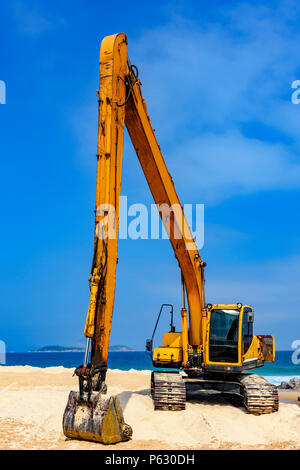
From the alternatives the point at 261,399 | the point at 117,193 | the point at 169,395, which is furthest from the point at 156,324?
the point at 117,193

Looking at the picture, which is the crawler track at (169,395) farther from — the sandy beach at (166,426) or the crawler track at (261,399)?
the crawler track at (261,399)

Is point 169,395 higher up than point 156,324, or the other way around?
point 156,324

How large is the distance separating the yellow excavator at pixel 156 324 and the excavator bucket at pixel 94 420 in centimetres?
2

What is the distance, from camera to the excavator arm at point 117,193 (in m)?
9.59

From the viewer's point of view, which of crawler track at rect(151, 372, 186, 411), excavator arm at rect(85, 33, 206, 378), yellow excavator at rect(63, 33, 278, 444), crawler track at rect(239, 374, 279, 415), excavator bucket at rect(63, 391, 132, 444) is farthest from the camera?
crawler track at rect(239, 374, 279, 415)

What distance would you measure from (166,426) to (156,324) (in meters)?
4.00

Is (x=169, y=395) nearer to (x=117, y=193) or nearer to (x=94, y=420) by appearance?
(x=94, y=420)

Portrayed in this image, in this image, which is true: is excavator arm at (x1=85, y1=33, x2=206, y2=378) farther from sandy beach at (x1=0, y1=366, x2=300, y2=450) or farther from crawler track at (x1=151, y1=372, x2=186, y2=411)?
sandy beach at (x1=0, y1=366, x2=300, y2=450)

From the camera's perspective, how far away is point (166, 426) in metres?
10.4

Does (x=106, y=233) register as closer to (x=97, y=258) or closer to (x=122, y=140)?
(x=97, y=258)

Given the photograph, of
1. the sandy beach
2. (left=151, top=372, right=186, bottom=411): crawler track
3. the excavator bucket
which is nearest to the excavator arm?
the excavator bucket

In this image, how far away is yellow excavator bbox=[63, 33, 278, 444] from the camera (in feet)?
28.1

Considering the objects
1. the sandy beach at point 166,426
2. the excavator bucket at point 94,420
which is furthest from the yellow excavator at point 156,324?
the sandy beach at point 166,426

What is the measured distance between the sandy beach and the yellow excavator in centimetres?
46
